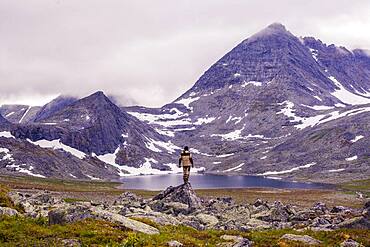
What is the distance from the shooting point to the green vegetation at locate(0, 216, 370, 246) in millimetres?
22781

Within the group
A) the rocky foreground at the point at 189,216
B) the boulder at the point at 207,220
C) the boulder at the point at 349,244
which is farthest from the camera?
the boulder at the point at 207,220

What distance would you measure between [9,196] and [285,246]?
19602 millimetres

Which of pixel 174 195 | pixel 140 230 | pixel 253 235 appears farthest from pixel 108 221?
pixel 174 195

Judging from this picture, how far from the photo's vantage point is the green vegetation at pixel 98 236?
74.7ft

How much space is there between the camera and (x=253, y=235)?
29469 mm

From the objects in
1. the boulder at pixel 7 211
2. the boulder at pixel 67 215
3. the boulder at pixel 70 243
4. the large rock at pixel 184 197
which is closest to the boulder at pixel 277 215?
the large rock at pixel 184 197

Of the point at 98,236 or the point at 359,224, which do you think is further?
the point at 359,224

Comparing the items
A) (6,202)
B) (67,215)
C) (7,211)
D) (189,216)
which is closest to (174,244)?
(67,215)

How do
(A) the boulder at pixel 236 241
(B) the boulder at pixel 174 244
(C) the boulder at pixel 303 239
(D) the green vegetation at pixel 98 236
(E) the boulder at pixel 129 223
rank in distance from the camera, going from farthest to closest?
(E) the boulder at pixel 129 223, (C) the boulder at pixel 303 239, (A) the boulder at pixel 236 241, (B) the boulder at pixel 174 244, (D) the green vegetation at pixel 98 236

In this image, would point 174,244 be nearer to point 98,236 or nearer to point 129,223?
point 98,236

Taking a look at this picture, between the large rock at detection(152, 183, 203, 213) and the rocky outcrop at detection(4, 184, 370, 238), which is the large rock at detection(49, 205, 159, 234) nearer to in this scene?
the rocky outcrop at detection(4, 184, 370, 238)

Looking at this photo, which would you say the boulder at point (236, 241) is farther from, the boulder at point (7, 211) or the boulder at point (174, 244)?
Answer: the boulder at point (7, 211)

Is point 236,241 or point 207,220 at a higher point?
point 236,241

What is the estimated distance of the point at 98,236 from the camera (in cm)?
2355
